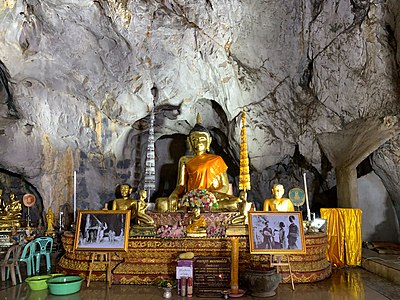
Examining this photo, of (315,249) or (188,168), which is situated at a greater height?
(188,168)

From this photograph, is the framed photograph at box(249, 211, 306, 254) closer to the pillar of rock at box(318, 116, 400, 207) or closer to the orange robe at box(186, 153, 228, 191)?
the orange robe at box(186, 153, 228, 191)

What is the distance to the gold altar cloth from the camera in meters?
7.09

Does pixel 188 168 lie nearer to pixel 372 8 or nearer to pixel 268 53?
pixel 268 53

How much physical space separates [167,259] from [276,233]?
1.64 metres

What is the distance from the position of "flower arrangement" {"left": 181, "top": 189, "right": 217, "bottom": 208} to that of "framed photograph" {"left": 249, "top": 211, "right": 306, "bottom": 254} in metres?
1.30

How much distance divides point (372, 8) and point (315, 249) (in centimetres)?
444

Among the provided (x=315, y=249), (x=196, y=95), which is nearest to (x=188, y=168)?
(x=196, y=95)

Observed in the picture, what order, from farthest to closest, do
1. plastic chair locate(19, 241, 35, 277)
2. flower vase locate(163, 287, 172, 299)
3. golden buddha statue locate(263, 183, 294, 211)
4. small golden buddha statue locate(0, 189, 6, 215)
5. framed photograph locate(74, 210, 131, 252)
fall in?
small golden buddha statue locate(0, 189, 6, 215) < golden buddha statue locate(263, 183, 294, 211) < plastic chair locate(19, 241, 35, 277) < framed photograph locate(74, 210, 131, 252) < flower vase locate(163, 287, 172, 299)

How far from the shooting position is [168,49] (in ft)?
28.7

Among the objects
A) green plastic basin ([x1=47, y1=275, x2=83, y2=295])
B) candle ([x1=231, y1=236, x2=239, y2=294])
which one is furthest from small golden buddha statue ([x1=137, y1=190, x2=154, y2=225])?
candle ([x1=231, y1=236, x2=239, y2=294])

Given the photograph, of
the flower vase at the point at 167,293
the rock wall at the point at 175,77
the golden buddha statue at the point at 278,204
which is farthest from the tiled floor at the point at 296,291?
the rock wall at the point at 175,77

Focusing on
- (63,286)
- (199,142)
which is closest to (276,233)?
(63,286)

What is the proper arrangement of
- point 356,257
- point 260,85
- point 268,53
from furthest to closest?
point 260,85, point 268,53, point 356,257

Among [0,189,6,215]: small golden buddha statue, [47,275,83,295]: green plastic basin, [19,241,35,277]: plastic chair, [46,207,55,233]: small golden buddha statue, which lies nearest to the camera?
[47,275,83,295]: green plastic basin
